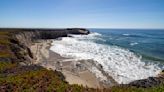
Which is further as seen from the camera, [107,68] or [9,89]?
[107,68]

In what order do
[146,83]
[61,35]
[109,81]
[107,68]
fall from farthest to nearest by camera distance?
1. [61,35]
2. [107,68]
3. [109,81]
4. [146,83]

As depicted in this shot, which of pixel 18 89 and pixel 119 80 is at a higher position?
pixel 18 89

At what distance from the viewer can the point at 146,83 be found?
12.8 meters

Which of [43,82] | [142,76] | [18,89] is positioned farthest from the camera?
[142,76]

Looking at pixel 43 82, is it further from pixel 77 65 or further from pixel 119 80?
pixel 77 65

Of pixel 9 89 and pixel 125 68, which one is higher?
pixel 9 89

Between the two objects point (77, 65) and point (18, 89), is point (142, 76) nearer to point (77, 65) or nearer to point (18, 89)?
point (77, 65)

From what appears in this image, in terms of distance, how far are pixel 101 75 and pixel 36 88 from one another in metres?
13.0

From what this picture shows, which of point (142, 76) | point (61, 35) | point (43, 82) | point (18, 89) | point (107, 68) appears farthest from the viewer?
point (61, 35)

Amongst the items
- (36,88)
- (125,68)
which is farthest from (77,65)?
(36,88)

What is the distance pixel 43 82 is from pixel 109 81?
10.7 metres

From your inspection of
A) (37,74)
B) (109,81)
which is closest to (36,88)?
(37,74)

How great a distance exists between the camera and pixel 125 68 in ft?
83.8

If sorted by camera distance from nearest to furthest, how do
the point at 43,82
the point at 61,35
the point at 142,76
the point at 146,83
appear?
the point at 43,82 < the point at 146,83 < the point at 142,76 < the point at 61,35
